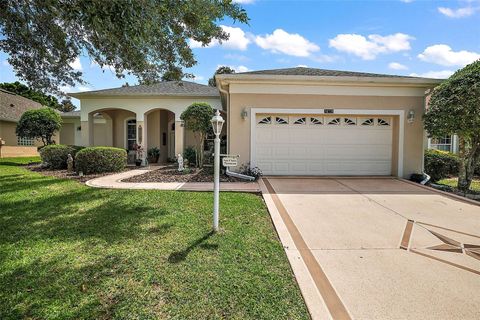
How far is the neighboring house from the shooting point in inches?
755

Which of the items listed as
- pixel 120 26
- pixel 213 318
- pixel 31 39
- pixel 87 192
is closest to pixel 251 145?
pixel 87 192

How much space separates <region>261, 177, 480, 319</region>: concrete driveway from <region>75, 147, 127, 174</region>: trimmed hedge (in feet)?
23.4

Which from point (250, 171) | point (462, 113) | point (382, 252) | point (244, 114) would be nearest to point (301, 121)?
point (244, 114)

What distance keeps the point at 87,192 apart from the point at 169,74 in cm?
397

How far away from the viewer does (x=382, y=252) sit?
381 cm

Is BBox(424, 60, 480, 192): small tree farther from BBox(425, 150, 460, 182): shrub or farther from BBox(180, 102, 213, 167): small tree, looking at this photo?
BBox(180, 102, 213, 167): small tree

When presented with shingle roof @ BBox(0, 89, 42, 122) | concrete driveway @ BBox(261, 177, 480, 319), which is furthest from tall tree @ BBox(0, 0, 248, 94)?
shingle roof @ BBox(0, 89, 42, 122)

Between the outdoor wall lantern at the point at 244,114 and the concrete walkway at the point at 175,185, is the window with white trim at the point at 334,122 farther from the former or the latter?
the concrete walkway at the point at 175,185

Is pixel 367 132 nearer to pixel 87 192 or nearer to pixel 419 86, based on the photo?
pixel 419 86

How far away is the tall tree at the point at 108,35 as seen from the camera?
428cm

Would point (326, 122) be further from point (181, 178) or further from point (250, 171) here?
point (181, 178)

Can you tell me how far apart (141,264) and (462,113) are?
30.7ft

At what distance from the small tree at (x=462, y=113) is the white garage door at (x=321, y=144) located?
169 centimetres

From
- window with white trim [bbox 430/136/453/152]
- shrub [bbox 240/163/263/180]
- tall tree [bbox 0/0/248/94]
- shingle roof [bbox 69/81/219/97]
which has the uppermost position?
shingle roof [bbox 69/81/219/97]
